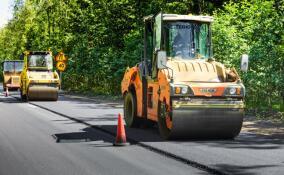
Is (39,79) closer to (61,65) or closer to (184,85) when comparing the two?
(61,65)

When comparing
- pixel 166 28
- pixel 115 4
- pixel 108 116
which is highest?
pixel 115 4

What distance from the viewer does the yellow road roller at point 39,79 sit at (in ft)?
96.7

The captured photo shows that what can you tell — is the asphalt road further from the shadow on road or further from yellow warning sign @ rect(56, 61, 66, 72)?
yellow warning sign @ rect(56, 61, 66, 72)

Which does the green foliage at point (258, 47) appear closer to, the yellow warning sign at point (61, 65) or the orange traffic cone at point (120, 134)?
the orange traffic cone at point (120, 134)

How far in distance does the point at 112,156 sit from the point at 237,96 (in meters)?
3.55

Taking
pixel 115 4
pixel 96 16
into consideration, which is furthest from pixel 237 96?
pixel 96 16

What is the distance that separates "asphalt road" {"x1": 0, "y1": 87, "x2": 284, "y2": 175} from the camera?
8970 mm

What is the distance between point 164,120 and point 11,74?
37.7 meters

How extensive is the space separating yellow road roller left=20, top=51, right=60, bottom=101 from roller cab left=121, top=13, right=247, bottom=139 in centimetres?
1454

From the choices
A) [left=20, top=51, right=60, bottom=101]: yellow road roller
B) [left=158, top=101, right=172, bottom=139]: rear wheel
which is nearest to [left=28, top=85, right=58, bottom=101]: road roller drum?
[left=20, top=51, right=60, bottom=101]: yellow road roller

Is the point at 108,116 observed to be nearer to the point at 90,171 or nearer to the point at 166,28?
the point at 166,28

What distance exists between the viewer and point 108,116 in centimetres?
1961

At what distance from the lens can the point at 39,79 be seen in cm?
2975

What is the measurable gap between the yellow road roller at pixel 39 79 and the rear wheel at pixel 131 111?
13.8 metres
